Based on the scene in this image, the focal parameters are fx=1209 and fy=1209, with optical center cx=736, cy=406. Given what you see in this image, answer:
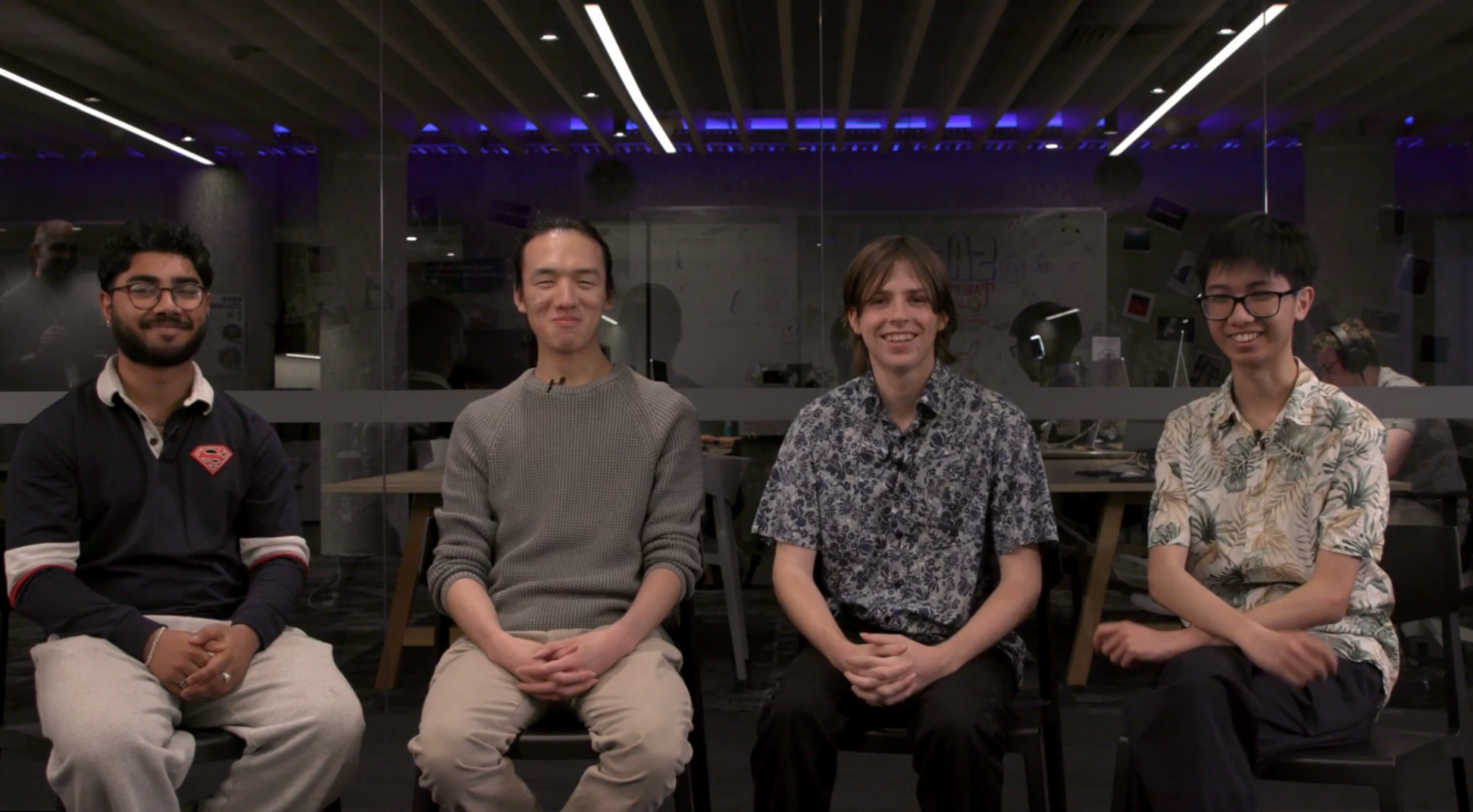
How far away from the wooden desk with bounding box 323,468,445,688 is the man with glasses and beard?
1.08 meters

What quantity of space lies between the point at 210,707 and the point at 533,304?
1.04 metres

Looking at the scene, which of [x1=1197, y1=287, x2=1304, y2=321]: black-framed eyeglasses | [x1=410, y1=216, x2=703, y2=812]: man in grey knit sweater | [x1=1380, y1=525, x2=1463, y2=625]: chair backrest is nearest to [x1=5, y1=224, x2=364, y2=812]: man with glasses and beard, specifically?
[x1=410, y1=216, x2=703, y2=812]: man in grey knit sweater

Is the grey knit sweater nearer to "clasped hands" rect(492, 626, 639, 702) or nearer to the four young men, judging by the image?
the four young men

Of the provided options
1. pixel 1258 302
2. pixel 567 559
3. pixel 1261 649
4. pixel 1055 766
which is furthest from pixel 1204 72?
pixel 567 559

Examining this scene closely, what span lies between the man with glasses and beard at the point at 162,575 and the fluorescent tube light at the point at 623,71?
4.78 ft

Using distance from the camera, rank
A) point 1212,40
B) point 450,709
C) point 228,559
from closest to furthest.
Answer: point 450,709, point 228,559, point 1212,40

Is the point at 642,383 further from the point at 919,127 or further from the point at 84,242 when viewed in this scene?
the point at 84,242

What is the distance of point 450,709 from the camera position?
231 centimetres

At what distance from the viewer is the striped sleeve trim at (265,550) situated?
261 centimetres

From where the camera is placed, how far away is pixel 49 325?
3.80 meters

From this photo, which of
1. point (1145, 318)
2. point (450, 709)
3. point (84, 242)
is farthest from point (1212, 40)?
point (84, 242)

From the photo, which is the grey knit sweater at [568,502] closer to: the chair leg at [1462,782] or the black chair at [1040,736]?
the black chair at [1040,736]

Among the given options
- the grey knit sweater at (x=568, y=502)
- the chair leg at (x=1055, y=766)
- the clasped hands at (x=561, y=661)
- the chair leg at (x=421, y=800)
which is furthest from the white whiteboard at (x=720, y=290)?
the chair leg at (x=421, y=800)

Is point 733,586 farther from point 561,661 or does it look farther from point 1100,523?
point 561,661
